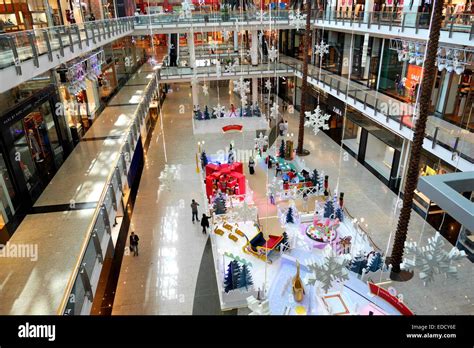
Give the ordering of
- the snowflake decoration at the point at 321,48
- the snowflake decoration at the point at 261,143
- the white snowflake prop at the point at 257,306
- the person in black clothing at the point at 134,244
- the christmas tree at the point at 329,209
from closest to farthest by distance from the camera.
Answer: the white snowflake prop at the point at 257,306 < the person in black clothing at the point at 134,244 < the christmas tree at the point at 329,209 < the snowflake decoration at the point at 321,48 < the snowflake decoration at the point at 261,143

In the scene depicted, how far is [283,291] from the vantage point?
31.7 feet

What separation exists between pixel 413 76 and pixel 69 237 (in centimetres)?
1409

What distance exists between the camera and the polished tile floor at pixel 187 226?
918cm

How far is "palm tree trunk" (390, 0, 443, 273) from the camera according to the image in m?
7.17

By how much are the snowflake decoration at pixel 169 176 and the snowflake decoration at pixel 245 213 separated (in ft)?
14.3

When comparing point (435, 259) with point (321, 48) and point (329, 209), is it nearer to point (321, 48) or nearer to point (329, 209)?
point (329, 209)

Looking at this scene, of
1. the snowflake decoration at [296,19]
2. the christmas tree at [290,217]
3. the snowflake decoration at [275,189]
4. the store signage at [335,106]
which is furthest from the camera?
the snowflake decoration at [296,19]

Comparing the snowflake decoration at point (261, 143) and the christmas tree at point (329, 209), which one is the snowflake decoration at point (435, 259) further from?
the snowflake decoration at point (261, 143)

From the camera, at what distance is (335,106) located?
1956 cm

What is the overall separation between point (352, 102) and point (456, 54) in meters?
6.01

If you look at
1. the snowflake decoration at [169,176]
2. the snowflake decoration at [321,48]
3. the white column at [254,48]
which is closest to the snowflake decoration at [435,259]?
the snowflake decoration at [169,176]

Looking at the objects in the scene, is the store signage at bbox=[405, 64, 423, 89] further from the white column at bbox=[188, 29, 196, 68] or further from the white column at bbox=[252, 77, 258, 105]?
the white column at bbox=[188, 29, 196, 68]

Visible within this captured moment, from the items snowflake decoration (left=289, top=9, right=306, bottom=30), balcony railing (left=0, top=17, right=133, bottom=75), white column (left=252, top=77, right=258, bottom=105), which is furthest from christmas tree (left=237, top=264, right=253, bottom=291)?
white column (left=252, top=77, right=258, bottom=105)
